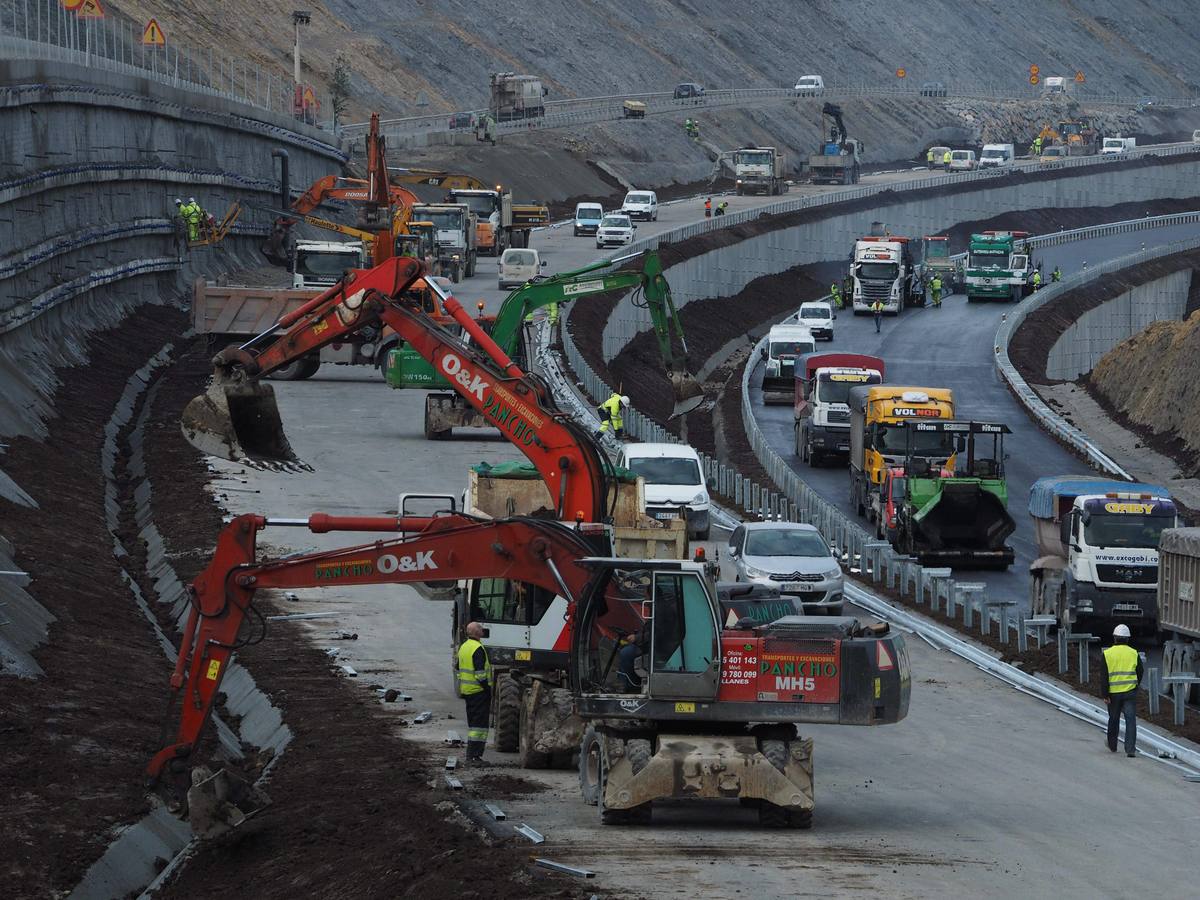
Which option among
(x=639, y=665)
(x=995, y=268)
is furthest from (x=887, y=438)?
(x=995, y=268)

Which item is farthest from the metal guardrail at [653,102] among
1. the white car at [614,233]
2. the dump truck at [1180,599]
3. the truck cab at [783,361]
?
the dump truck at [1180,599]

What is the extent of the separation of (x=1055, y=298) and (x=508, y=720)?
2929 inches

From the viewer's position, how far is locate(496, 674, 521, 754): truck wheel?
853 inches

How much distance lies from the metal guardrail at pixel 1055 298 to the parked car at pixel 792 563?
19.1 metres

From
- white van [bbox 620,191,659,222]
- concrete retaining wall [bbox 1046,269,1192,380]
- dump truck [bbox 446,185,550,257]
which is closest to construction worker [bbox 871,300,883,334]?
concrete retaining wall [bbox 1046,269,1192,380]

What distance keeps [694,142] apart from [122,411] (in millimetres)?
99963

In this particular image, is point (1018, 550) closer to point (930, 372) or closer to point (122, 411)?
point (122, 411)

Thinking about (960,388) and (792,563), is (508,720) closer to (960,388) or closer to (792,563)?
(792,563)

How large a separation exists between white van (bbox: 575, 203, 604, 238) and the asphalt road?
50.1 ft

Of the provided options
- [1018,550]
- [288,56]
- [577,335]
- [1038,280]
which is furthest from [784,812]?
[288,56]

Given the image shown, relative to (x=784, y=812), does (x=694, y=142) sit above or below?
above

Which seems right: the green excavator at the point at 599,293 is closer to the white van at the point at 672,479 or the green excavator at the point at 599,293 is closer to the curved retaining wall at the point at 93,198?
the white van at the point at 672,479

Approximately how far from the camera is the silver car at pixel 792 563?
103 feet

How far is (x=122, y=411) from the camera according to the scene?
153 feet
